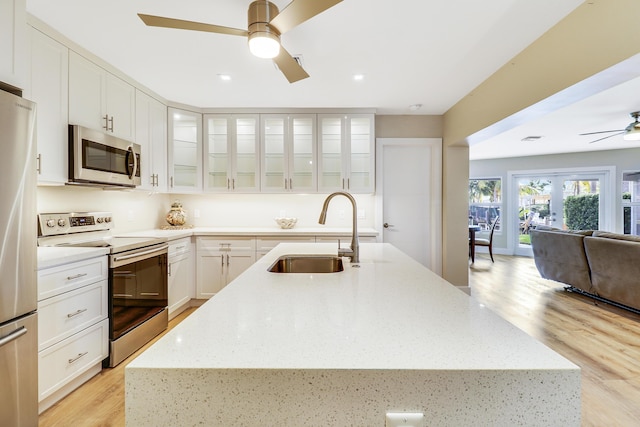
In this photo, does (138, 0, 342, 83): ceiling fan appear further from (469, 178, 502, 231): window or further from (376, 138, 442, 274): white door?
(469, 178, 502, 231): window

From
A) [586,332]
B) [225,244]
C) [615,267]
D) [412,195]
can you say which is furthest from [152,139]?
[615,267]

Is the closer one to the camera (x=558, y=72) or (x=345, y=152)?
(x=558, y=72)

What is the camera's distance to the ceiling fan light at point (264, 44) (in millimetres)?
1553

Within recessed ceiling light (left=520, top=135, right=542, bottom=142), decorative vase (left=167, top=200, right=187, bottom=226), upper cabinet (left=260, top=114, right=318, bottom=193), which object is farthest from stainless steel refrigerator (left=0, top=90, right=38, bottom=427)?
recessed ceiling light (left=520, top=135, right=542, bottom=142)

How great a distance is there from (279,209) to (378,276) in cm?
276

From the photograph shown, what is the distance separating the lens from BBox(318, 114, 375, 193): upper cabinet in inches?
143

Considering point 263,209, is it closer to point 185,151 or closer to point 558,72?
point 185,151

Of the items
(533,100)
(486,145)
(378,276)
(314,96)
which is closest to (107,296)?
(378,276)

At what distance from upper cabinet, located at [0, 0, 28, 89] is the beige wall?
306cm

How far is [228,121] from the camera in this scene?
3637 mm

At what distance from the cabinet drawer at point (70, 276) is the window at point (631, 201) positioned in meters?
8.75

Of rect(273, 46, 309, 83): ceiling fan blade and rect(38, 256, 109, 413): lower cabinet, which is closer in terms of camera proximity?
rect(38, 256, 109, 413): lower cabinet

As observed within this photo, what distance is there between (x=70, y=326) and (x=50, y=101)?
1.53 meters

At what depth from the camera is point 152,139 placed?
3.14 meters
